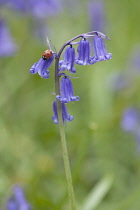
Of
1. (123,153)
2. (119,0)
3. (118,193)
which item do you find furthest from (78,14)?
(118,193)

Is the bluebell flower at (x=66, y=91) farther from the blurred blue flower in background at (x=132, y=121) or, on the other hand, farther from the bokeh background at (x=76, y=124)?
the blurred blue flower in background at (x=132, y=121)

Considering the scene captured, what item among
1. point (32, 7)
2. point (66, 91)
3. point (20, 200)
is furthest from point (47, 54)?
point (32, 7)

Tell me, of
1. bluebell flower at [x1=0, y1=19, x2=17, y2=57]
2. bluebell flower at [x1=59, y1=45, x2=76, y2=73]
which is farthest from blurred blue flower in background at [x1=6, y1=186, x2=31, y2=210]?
bluebell flower at [x1=0, y1=19, x2=17, y2=57]

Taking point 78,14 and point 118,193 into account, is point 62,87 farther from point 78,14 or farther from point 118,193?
point 78,14

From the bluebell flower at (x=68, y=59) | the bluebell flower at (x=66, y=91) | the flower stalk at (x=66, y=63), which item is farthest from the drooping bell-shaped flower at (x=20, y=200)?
the bluebell flower at (x=68, y=59)

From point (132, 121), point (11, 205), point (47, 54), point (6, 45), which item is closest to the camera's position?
point (47, 54)

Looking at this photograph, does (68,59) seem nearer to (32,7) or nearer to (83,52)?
(83,52)
